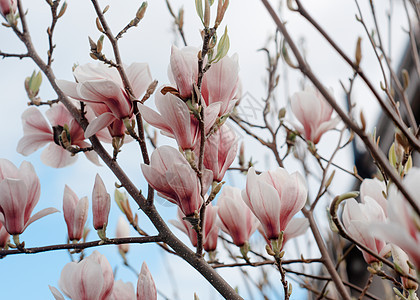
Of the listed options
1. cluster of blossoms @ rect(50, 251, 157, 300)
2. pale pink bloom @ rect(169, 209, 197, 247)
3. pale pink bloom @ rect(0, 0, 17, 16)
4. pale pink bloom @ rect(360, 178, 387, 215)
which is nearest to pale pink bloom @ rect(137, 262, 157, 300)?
cluster of blossoms @ rect(50, 251, 157, 300)

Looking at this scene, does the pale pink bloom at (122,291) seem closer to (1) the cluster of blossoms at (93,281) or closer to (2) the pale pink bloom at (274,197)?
(1) the cluster of blossoms at (93,281)

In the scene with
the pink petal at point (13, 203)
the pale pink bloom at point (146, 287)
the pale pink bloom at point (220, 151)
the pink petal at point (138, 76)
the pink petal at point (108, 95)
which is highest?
the pink petal at point (138, 76)

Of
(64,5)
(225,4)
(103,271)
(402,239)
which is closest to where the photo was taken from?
(402,239)

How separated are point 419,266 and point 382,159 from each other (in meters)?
0.09

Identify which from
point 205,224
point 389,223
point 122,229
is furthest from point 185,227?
point 389,223

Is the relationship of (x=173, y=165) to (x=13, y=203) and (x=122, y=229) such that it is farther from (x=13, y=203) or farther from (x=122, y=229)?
(x=122, y=229)

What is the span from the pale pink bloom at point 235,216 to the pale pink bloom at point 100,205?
0.61 feet

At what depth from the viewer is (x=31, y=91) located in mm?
830

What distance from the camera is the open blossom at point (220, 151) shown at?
2.06ft

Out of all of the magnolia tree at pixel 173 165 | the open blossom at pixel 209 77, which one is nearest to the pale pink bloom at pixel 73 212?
the magnolia tree at pixel 173 165

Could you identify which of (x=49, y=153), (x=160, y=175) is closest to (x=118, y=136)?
(x=160, y=175)

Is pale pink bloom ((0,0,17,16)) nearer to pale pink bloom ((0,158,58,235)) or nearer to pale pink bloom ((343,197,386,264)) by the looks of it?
pale pink bloom ((0,158,58,235))

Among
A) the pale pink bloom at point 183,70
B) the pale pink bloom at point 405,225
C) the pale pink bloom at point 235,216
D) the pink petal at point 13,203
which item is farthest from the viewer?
the pale pink bloom at point 235,216

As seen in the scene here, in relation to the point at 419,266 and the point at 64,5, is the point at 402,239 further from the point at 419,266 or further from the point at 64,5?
the point at 64,5
